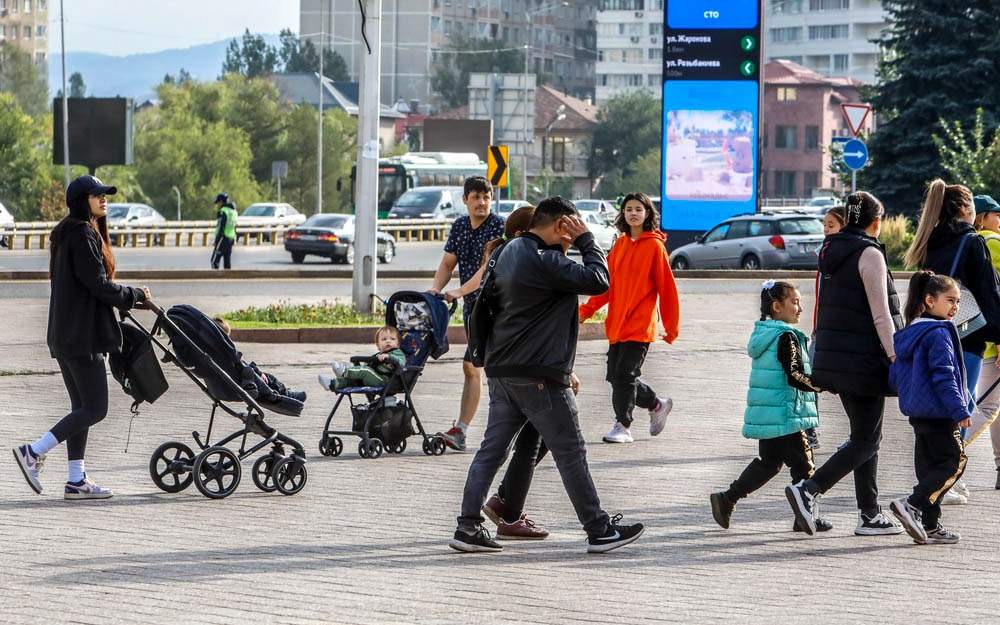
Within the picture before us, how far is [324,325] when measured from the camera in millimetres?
19781

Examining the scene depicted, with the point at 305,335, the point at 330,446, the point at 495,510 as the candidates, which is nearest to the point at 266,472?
the point at 330,446

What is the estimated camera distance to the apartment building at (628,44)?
188 m

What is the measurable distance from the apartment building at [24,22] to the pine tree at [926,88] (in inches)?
6177

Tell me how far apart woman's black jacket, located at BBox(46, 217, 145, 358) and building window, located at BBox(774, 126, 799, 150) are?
5585 inches

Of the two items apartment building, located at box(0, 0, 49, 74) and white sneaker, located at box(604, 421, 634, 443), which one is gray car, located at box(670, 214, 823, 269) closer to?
white sneaker, located at box(604, 421, 634, 443)

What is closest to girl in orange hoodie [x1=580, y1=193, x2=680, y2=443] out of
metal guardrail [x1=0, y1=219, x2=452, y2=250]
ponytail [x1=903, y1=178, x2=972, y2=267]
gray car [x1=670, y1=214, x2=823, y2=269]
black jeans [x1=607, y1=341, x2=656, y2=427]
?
black jeans [x1=607, y1=341, x2=656, y2=427]

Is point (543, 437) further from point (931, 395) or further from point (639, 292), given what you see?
point (639, 292)

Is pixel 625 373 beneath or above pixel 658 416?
above

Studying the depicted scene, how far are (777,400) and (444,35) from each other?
17389 cm

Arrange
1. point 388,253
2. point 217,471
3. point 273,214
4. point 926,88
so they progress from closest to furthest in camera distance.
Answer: point 217,471, point 388,253, point 926,88, point 273,214

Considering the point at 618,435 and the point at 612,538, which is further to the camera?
the point at 618,435

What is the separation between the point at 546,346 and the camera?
7680 millimetres

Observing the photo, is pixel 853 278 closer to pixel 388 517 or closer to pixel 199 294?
pixel 388 517

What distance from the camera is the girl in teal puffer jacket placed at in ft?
27.4
